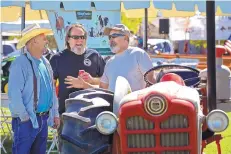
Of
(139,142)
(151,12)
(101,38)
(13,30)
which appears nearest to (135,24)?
(13,30)

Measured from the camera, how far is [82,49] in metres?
6.27

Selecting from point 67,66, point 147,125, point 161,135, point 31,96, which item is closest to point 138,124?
point 147,125

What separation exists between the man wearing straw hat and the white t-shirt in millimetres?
605

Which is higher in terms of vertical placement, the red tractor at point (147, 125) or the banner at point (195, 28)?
the banner at point (195, 28)

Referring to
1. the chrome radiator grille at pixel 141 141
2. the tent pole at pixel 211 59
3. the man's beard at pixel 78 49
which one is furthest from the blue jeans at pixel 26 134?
the tent pole at pixel 211 59

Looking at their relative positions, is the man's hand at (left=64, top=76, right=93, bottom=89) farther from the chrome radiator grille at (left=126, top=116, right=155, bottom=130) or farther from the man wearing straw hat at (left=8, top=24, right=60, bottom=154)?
the chrome radiator grille at (left=126, top=116, right=155, bottom=130)

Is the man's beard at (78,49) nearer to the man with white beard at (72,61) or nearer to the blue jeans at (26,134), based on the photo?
the man with white beard at (72,61)

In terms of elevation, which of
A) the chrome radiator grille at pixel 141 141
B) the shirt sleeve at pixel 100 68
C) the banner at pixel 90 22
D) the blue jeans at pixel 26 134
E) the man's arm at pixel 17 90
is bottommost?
the blue jeans at pixel 26 134

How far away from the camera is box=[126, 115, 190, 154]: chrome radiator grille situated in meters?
3.99

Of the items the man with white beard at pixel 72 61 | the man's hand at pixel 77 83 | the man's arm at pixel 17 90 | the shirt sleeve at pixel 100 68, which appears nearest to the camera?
the man's arm at pixel 17 90

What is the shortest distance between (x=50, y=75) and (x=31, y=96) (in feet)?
1.18

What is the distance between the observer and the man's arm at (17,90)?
17.4 ft

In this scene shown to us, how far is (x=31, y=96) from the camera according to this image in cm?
538

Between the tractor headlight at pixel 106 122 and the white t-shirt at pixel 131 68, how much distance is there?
5.22 ft
